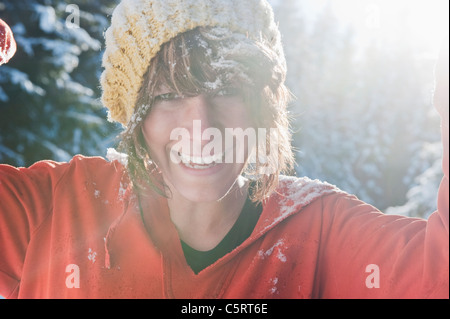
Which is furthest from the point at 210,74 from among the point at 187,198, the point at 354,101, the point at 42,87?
the point at 354,101

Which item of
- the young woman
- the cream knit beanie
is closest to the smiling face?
the young woman

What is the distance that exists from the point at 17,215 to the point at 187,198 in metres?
0.89

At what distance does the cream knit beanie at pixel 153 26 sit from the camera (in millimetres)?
1784

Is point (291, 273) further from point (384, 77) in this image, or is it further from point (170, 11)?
point (384, 77)

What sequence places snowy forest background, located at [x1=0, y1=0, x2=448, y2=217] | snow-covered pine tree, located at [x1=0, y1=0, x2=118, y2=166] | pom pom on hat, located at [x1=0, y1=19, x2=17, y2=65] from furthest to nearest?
snowy forest background, located at [x1=0, y1=0, x2=448, y2=217] → snow-covered pine tree, located at [x1=0, y1=0, x2=118, y2=166] → pom pom on hat, located at [x1=0, y1=19, x2=17, y2=65]

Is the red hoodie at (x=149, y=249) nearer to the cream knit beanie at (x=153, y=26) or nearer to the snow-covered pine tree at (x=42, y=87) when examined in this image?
the cream knit beanie at (x=153, y=26)

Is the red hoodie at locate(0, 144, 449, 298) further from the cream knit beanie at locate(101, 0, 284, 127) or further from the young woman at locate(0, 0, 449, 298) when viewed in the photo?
the cream knit beanie at locate(101, 0, 284, 127)

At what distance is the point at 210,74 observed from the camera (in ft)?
5.74

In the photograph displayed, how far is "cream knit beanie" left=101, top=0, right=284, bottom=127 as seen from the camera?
1784mm

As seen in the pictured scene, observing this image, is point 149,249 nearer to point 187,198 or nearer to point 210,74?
point 187,198

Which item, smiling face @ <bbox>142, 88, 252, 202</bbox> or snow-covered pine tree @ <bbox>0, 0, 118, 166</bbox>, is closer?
smiling face @ <bbox>142, 88, 252, 202</bbox>

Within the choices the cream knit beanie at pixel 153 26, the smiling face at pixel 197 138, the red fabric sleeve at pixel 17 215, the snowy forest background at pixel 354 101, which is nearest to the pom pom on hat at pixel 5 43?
the cream knit beanie at pixel 153 26

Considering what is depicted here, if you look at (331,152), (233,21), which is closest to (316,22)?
(331,152)

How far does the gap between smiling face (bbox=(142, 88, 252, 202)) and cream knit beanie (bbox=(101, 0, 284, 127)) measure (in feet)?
0.74
